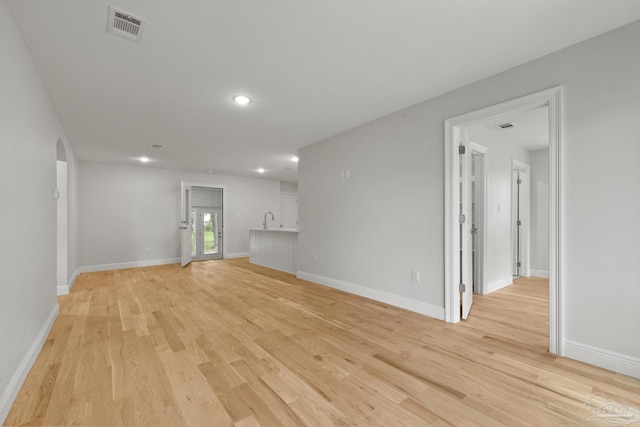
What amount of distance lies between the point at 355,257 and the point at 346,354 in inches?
74.4

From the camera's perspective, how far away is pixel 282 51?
2227mm

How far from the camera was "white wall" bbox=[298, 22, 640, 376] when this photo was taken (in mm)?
1946

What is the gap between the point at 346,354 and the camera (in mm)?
2240

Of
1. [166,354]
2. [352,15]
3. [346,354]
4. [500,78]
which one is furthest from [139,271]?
[500,78]

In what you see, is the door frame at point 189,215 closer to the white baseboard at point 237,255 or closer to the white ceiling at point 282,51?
the white baseboard at point 237,255

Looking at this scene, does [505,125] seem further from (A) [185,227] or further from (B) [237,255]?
(B) [237,255]

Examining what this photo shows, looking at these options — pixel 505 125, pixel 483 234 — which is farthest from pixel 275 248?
pixel 505 125

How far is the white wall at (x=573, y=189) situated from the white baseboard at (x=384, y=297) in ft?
0.19

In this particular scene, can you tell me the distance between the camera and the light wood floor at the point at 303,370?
5.13 ft

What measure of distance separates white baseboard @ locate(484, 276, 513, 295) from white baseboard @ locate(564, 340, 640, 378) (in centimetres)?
204

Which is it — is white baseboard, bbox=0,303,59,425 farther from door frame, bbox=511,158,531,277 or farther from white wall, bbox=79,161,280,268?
door frame, bbox=511,158,531,277

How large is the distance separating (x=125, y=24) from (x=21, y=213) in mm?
1544

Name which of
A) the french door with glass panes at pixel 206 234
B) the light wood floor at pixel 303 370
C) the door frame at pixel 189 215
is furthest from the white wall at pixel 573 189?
the french door with glass panes at pixel 206 234

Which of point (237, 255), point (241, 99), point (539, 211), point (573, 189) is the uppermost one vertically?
point (241, 99)
